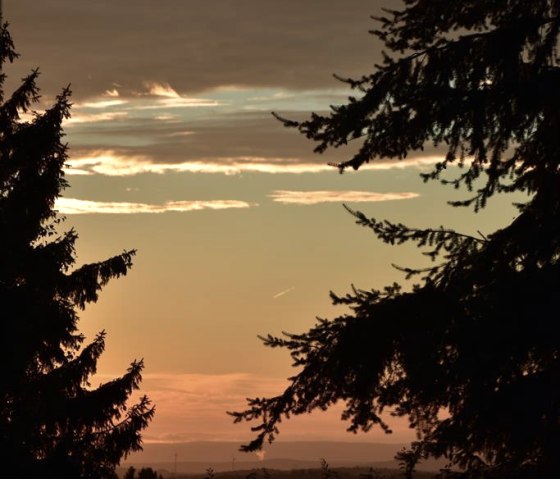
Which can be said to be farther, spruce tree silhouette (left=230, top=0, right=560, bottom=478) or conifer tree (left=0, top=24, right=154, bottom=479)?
conifer tree (left=0, top=24, right=154, bottom=479)

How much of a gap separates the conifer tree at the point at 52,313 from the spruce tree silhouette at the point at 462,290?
10844 mm

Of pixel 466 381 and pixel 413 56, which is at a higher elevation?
pixel 413 56

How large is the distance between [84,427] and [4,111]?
7.29 m

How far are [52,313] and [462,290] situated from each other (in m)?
11.9

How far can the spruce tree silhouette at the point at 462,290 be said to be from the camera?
1023 cm

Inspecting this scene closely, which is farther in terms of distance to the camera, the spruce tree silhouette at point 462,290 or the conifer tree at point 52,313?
the conifer tree at point 52,313

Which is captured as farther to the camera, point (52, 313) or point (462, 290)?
point (52, 313)

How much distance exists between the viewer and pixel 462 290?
Answer: 420 inches

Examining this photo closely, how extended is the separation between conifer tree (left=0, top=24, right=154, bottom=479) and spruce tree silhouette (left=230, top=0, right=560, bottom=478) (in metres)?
10.8

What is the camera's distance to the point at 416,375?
10.3 m

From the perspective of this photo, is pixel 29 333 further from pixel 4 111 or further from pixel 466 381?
pixel 466 381

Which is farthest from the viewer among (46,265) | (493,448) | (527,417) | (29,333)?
(46,265)

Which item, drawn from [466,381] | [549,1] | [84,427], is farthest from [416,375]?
[84,427]

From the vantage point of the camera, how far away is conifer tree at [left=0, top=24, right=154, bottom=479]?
803 inches
